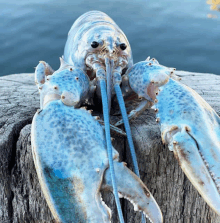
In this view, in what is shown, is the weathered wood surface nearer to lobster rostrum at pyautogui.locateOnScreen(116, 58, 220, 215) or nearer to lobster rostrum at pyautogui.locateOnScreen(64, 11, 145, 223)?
lobster rostrum at pyautogui.locateOnScreen(116, 58, 220, 215)

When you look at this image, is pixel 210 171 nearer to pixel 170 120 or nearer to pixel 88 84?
pixel 170 120

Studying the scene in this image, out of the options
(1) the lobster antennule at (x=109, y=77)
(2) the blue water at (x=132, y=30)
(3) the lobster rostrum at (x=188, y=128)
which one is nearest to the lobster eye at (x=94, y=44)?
(1) the lobster antennule at (x=109, y=77)

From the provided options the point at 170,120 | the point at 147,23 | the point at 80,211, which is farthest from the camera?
the point at 147,23

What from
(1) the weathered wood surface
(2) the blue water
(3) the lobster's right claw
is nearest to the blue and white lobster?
(3) the lobster's right claw

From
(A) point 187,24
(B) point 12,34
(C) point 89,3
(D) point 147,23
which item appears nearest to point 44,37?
(B) point 12,34

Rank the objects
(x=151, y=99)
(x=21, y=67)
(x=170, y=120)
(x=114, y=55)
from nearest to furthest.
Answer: (x=170, y=120), (x=151, y=99), (x=114, y=55), (x=21, y=67)

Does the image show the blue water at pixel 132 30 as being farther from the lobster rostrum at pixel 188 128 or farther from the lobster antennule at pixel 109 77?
the lobster rostrum at pixel 188 128
